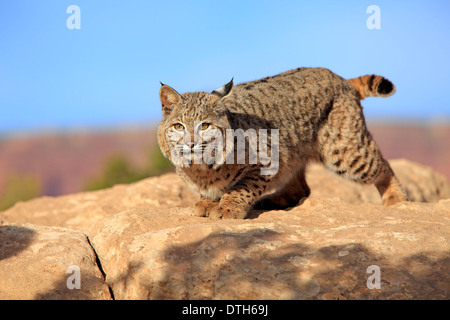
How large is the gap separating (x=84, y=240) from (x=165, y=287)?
1724 millimetres

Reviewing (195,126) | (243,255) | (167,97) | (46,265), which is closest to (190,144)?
(195,126)

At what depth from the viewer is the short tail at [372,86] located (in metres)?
6.85

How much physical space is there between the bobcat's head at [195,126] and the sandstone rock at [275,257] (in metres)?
0.73

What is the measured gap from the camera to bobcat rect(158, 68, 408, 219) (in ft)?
16.7

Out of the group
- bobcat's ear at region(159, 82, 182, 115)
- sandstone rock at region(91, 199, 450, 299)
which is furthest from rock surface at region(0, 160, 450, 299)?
bobcat's ear at region(159, 82, 182, 115)

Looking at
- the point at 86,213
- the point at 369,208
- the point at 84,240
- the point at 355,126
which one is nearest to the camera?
the point at 84,240

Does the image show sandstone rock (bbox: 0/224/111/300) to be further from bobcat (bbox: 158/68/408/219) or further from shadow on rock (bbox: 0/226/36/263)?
bobcat (bbox: 158/68/408/219)

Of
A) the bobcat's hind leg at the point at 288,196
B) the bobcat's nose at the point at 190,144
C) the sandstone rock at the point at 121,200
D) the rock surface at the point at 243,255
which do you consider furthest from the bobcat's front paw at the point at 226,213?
the sandstone rock at the point at 121,200

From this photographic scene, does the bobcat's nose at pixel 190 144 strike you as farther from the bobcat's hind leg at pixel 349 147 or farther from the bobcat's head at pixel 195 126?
the bobcat's hind leg at pixel 349 147

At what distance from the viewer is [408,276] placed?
3.64 metres

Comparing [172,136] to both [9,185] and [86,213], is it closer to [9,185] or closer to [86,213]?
[86,213]

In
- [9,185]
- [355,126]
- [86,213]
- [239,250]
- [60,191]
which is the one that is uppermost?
[355,126]

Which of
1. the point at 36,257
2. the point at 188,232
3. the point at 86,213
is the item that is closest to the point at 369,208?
the point at 188,232
